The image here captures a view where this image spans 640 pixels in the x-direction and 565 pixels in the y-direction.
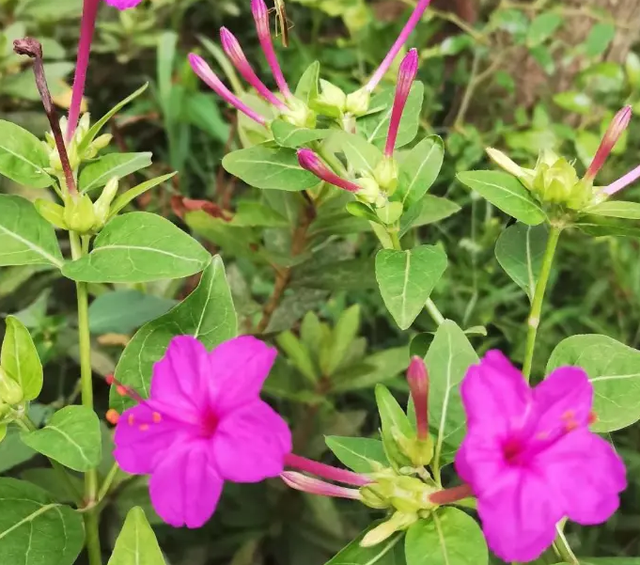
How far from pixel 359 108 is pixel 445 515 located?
46cm

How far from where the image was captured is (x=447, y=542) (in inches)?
22.7

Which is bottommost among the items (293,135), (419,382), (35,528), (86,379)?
(35,528)

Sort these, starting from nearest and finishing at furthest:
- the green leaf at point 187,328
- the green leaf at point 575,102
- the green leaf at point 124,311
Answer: the green leaf at point 187,328
the green leaf at point 124,311
the green leaf at point 575,102

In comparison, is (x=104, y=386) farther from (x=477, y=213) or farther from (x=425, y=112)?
(x=425, y=112)

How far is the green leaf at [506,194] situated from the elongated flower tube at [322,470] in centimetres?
30

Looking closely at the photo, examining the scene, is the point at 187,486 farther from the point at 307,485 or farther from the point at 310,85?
the point at 310,85

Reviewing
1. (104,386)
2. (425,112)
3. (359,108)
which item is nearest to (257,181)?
(359,108)

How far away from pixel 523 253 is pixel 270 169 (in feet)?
1.01

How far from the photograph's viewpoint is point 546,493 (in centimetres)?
48

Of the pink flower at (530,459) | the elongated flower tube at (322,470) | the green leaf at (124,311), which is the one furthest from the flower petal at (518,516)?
the green leaf at (124,311)

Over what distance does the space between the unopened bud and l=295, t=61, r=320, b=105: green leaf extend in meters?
0.44

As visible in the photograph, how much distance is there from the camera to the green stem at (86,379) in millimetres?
724

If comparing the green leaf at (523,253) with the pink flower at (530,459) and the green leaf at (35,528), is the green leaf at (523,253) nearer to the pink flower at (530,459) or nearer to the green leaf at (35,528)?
the pink flower at (530,459)

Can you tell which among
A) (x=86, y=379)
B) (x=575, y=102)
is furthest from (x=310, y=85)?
(x=575, y=102)
